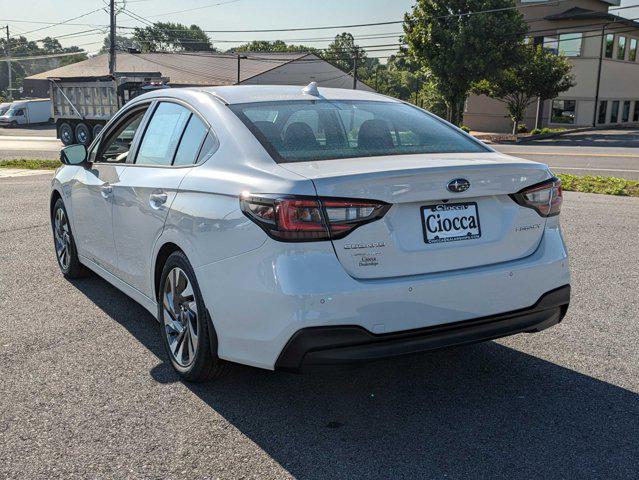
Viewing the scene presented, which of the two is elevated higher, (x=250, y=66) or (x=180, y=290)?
(x=250, y=66)

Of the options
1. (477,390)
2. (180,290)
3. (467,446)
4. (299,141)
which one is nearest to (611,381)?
(477,390)

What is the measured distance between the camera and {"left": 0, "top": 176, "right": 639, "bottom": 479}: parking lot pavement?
10.0 ft

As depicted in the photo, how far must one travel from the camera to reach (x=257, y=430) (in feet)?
11.1

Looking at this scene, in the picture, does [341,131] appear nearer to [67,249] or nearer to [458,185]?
[458,185]

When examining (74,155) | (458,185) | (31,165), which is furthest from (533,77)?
(458,185)

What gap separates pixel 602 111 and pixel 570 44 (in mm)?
5361

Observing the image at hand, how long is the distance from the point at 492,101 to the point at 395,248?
157 ft

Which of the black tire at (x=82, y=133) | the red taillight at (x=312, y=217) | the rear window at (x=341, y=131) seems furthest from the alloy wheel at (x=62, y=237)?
the black tire at (x=82, y=133)

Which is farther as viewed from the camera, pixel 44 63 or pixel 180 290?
pixel 44 63

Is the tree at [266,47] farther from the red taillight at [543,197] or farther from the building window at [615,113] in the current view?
the red taillight at [543,197]

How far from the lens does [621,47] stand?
47969 millimetres

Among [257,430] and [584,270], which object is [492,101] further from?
[257,430]

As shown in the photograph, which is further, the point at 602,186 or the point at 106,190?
the point at 602,186

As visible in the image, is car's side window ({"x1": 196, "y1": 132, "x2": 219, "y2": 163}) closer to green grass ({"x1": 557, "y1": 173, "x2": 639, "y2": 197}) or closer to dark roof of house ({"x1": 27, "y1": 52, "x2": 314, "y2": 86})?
green grass ({"x1": 557, "y1": 173, "x2": 639, "y2": 197})
